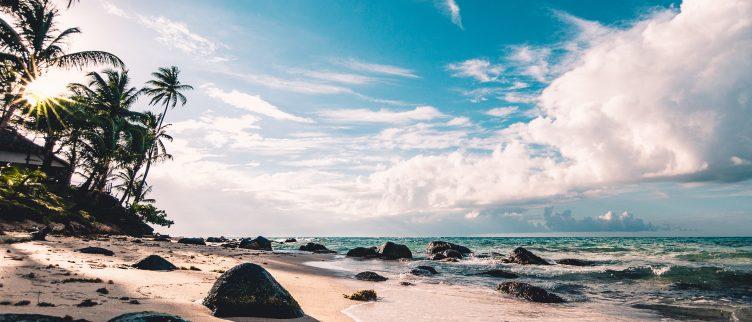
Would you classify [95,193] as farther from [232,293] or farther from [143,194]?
[232,293]

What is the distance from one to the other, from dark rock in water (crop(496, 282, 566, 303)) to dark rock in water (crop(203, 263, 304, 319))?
7626 millimetres

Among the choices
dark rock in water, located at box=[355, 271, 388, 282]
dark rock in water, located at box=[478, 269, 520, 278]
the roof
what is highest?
the roof

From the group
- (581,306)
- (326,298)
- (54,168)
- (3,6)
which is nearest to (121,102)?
(54,168)

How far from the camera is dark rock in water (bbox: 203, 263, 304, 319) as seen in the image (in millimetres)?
6559

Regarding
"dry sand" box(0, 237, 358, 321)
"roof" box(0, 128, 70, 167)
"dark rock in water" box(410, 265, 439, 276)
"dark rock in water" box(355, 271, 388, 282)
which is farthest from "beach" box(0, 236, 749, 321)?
"roof" box(0, 128, 70, 167)

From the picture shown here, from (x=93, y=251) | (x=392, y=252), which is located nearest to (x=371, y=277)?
(x=93, y=251)

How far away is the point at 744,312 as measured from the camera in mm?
9805

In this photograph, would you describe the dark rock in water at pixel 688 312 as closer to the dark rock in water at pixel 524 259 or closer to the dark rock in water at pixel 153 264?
the dark rock in water at pixel 153 264

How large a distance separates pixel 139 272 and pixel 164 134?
33783mm

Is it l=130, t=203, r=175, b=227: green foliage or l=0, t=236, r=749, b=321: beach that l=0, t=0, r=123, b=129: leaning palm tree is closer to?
l=0, t=236, r=749, b=321: beach

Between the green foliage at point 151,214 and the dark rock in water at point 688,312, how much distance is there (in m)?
40.4

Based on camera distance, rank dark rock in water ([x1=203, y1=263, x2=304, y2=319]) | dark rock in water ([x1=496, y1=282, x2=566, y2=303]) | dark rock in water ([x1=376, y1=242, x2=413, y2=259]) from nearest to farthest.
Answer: dark rock in water ([x1=203, y1=263, x2=304, y2=319]) < dark rock in water ([x1=496, y1=282, x2=566, y2=303]) < dark rock in water ([x1=376, y1=242, x2=413, y2=259])

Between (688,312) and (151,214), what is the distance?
141 feet

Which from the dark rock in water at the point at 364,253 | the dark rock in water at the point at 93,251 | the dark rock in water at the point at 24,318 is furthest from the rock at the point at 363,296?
the dark rock in water at the point at 364,253
